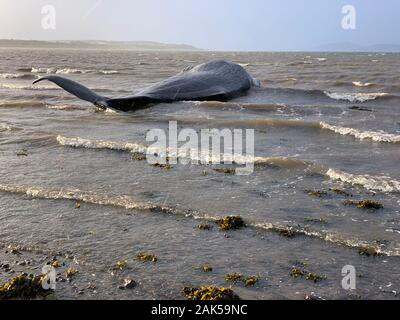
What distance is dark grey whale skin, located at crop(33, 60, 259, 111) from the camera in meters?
12.4

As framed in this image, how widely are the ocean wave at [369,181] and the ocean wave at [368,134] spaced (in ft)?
9.30

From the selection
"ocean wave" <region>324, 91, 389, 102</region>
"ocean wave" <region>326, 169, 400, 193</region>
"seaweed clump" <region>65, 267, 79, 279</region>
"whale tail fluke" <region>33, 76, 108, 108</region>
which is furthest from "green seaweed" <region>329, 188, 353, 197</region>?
"ocean wave" <region>324, 91, 389, 102</region>

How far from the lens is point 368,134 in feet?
33.8

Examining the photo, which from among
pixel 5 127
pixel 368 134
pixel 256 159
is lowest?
pixel 256 159

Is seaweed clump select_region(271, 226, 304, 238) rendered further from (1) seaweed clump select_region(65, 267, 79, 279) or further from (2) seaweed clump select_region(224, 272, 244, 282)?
(1) seaweed clump select_region(65, 267, 79, 279)

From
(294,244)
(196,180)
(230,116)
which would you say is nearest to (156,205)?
(196,180)

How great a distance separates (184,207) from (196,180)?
123 centimetres

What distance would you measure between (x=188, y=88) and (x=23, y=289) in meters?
10.8

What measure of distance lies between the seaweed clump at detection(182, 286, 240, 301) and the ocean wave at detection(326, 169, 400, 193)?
367 centimetres

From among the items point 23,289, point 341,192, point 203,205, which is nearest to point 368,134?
point 341,192

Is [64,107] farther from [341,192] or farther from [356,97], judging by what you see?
[341,192]

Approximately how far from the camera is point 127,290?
4.23 meters
